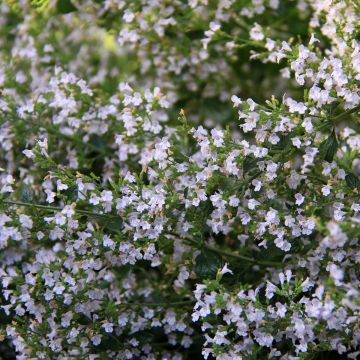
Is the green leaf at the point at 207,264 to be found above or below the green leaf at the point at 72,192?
below

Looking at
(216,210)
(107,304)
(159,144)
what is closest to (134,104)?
(159,144)

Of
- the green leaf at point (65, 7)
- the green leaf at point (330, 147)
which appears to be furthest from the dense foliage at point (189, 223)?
the green leaf at point (65, 7)

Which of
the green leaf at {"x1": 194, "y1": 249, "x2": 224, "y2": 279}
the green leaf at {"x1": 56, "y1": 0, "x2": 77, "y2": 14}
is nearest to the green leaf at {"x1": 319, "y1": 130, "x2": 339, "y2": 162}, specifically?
the green leaf at {"x1": 194, "y1": 249, "x2": 224, "y2": 279}

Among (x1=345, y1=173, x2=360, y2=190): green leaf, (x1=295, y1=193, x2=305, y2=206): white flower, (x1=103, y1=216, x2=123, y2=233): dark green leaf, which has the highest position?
(x1=345, y1=173, x2=360, y2=190): green leaf

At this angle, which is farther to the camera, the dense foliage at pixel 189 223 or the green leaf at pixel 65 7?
the green leaf at pixel 65 7

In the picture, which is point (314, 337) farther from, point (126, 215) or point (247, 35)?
point (247, 35)

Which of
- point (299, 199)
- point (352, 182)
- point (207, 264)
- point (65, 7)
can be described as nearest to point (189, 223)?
point (207, 264)

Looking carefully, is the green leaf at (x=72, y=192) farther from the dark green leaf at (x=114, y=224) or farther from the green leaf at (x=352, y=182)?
the green leaf at (x=352, y=182)

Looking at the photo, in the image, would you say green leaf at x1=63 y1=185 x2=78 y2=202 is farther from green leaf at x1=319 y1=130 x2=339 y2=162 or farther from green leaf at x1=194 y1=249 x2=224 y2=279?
green leaf at x1=319 y1=130 x2=339 y2=162
